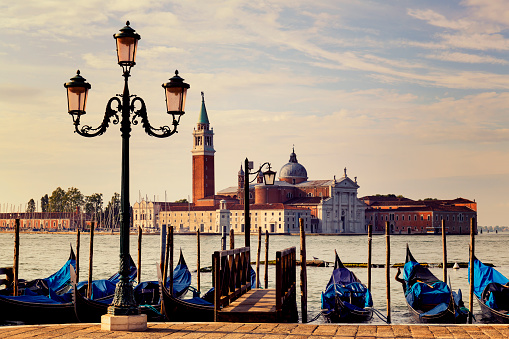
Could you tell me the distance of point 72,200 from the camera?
328ft

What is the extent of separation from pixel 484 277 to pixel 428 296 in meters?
1.28

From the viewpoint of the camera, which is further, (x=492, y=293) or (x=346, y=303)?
(x=492, y=293)

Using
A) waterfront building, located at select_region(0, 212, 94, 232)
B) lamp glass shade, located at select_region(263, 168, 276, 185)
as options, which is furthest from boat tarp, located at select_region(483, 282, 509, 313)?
waterfront building, located at select_region(0, 212, 94, 232)

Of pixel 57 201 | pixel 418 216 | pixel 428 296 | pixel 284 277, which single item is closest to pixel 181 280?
pixel 428 296

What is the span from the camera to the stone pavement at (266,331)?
20.6 feet

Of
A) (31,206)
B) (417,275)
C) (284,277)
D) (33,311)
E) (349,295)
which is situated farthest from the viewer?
(31,206)

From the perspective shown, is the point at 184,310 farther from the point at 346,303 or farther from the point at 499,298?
the point at 499,298

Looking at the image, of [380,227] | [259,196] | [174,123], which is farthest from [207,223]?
[174,123]

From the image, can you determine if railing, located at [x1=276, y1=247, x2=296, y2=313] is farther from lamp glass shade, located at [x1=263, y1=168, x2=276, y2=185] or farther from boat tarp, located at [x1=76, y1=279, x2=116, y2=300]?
boat tarp, located at [x1=76, y1=279, x2=116, y2=300]

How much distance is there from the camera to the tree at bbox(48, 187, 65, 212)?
330 ft

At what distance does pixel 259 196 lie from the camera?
88312 mm

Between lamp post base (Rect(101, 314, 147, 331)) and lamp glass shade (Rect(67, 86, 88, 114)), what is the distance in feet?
6.59

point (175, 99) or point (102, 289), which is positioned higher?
point (175, 99)

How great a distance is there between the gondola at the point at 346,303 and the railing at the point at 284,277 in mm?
2110
